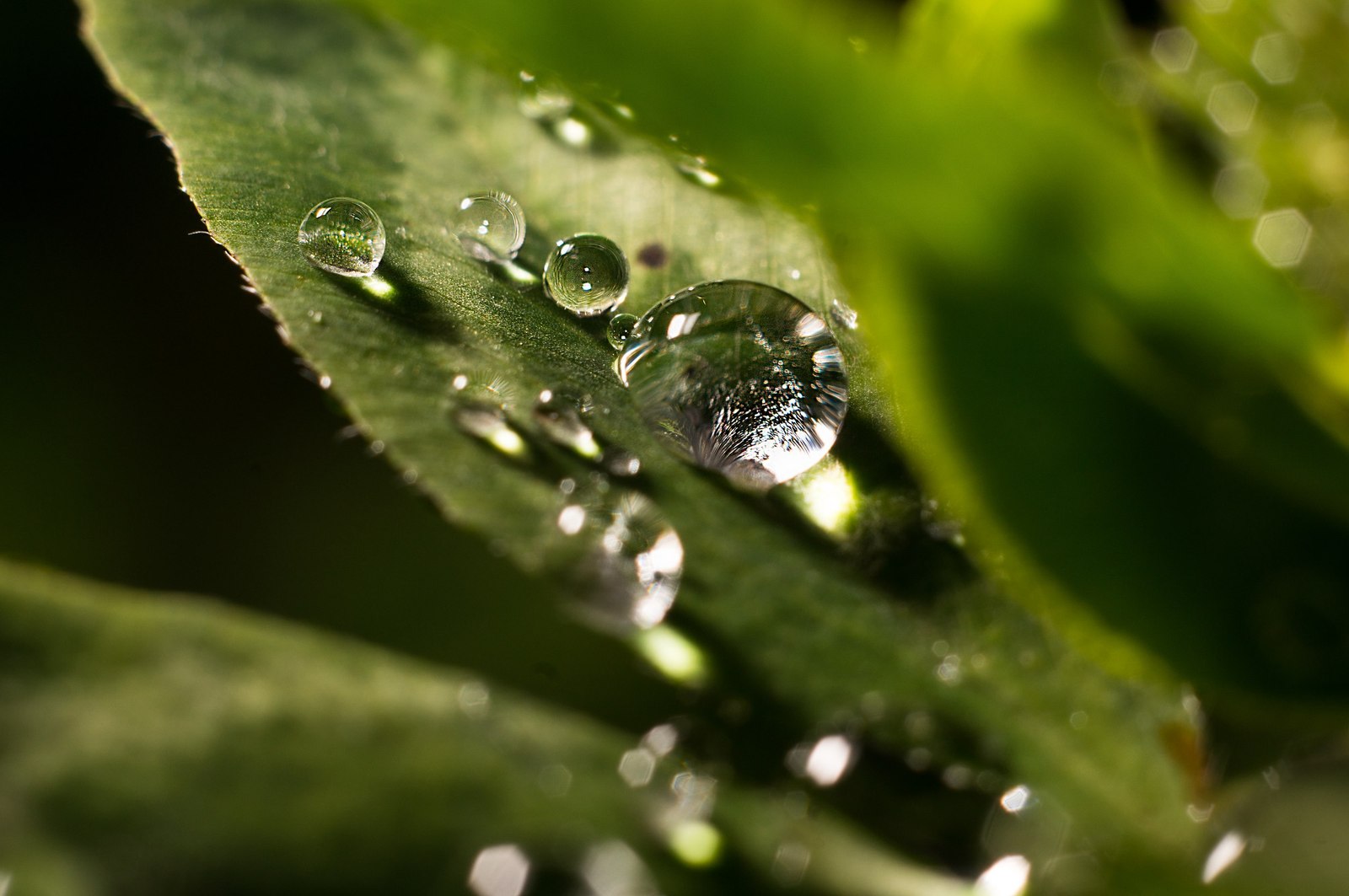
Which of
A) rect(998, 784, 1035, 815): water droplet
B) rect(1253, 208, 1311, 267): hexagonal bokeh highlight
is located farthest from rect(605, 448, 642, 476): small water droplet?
rect(1253, 208, 1311, 267): hexagonal bokeh highlight

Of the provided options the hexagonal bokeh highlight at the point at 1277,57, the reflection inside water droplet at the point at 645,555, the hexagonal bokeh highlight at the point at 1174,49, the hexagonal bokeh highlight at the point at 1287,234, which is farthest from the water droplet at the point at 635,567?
the hexagonal bokeh highlight at the point at 1174,49

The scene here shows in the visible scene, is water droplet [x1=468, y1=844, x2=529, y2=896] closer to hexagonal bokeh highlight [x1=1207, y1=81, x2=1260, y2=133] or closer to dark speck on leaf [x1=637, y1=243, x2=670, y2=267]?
dark speck on leaf [x1=637, y1=243, x2=670, y2=267]

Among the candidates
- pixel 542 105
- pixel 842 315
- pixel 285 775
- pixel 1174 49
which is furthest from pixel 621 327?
pixel 1174 49

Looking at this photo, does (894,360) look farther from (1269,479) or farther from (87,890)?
(87,890)

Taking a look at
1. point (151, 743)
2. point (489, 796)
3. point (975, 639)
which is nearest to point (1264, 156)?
Result: point (975, 639)

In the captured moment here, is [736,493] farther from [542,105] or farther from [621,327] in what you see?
[542,105]

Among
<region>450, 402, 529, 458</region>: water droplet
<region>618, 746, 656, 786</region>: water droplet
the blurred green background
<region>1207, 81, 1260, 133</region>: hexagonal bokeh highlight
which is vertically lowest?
the blurred green background
